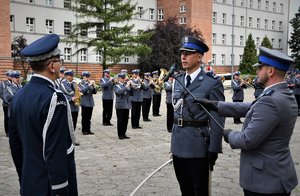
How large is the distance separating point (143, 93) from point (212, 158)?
1217cm

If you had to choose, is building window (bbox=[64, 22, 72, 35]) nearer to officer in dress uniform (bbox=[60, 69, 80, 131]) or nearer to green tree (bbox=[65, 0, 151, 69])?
green tree (bbox=[65, 0, 151, 69])

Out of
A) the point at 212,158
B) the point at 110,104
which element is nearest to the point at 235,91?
the point at 110,104

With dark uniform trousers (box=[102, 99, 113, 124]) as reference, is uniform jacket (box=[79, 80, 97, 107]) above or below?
above

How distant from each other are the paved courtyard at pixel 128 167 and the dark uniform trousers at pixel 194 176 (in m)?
1.52

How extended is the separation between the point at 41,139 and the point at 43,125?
13cm

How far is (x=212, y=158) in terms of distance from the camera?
414 cm

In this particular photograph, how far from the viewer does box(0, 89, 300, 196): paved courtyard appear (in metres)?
6.04

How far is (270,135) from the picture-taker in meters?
3.11

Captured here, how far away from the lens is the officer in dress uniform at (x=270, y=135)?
3.04 meters

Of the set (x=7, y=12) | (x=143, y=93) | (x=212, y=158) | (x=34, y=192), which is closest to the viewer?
(x=34, y=192)

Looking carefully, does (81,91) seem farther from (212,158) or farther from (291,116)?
(291,116)

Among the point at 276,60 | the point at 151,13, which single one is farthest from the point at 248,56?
the point at 276,60

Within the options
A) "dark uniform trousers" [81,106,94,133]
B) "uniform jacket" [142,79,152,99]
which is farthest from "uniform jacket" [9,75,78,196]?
"uniform jacket" [142,79,152,99]

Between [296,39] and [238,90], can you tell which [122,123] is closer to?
[238,90]
